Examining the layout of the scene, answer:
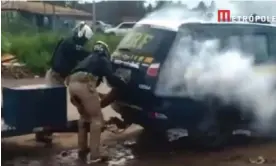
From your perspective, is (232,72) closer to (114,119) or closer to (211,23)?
(211,23)

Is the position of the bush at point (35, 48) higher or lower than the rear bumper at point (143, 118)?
higher

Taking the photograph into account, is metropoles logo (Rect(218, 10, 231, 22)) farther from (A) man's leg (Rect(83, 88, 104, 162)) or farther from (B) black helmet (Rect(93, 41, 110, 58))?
(A) man's leg (Rect(83, 88, 104, 162))

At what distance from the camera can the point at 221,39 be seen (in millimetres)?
5891

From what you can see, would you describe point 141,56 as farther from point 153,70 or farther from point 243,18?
point 243,18

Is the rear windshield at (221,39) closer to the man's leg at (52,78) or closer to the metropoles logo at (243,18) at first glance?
the metropoles logo at (243,18)

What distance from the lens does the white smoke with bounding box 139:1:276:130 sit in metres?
5.74

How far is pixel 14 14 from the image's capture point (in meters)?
5.57

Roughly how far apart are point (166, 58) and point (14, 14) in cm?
111

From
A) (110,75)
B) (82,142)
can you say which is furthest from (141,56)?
(82,142)

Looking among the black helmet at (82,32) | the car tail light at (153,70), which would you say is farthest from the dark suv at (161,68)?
the black helmet at (82,32)

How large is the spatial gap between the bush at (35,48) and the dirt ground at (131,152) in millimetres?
108

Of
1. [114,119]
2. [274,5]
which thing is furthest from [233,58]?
[114,119]

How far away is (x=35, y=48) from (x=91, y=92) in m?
0.57

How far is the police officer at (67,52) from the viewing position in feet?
18.5
